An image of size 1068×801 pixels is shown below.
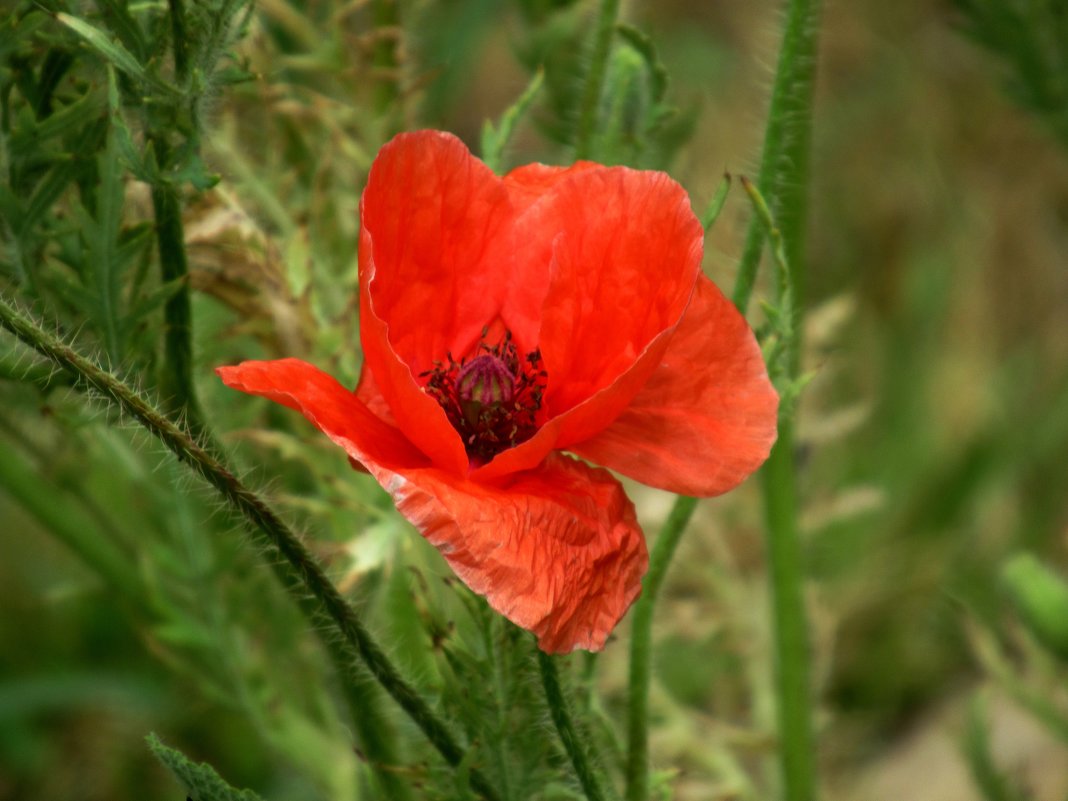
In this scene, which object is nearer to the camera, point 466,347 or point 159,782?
point 466,347

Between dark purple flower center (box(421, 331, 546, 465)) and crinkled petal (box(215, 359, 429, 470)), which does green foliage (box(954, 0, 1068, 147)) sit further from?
crinkled petal (box(215, 359, 429, 470))

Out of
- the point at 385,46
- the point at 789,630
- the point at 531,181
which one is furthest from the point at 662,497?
the point at 531,181

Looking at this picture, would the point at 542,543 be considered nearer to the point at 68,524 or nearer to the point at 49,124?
the point at 49,124

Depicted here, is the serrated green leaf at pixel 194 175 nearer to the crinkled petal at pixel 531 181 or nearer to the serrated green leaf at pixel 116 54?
the serrated green leaf at pixel 116 54

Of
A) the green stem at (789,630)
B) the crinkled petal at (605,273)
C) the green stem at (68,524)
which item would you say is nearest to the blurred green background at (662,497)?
the green stem at (68,524)

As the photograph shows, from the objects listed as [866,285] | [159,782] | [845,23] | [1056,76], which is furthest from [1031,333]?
[159,782]

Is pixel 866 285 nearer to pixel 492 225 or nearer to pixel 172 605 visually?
pixel 172 605
